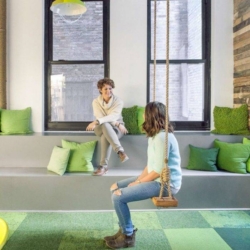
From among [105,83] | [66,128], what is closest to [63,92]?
[66,128]

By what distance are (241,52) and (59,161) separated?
3.28 metres

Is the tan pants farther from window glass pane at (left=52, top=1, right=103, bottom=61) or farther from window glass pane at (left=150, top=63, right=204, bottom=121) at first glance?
window glass pane at (left=52, top=1, right=103, bottom=61)

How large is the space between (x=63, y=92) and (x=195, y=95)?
231 cm

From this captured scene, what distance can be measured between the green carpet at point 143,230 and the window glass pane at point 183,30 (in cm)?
285

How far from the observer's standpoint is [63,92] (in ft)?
19.7

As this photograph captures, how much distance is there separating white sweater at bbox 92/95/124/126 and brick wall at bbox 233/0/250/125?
1.97 metres

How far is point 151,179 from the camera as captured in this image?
10.1 feet

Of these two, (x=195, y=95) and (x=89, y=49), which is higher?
(x=89, y=49)

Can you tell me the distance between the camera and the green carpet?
131 inches

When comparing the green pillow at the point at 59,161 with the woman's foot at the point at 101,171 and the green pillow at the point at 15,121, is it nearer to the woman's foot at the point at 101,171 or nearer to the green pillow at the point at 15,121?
the woman's foot at the point at 101,171

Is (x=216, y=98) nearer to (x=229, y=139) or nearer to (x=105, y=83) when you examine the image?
(x=229, y=139)

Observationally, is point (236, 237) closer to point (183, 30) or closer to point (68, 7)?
point (68, 7)

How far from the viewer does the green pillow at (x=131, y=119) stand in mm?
5441

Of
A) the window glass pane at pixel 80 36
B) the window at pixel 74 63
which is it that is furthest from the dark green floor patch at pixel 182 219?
the window glass pane at pixel 80 36
